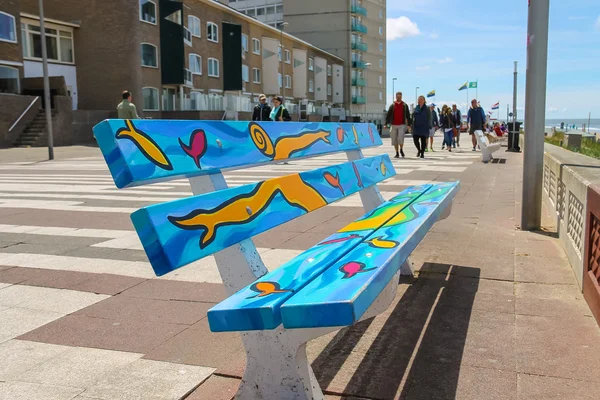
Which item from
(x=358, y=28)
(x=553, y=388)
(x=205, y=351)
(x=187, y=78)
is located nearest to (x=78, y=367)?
(x=205, y=351)

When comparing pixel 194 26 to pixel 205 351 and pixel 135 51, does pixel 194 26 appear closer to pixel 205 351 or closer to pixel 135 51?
pixel 135 51

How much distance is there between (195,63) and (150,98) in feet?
24.4

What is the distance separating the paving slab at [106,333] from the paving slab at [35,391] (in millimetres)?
491

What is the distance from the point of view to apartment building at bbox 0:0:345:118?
1374 inches

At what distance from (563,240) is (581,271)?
1295 millimetres

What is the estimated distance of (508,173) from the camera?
12.8 metres

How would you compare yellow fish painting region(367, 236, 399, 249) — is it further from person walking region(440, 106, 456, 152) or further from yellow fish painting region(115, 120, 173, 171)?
person walking region(440, 106, 456, 152)

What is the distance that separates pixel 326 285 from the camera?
6.65 feet

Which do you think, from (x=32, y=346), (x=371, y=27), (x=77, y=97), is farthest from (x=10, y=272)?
(x=371, y=27)

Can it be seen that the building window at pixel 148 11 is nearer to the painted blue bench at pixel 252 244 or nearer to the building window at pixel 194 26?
the building window at pixel 194 26

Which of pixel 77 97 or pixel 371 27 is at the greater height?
pixel 371 27

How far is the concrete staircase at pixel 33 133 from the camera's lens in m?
28.4

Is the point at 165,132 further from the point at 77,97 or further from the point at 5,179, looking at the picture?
the point at 77,97

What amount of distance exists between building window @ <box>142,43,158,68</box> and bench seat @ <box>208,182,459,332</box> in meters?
39.7
